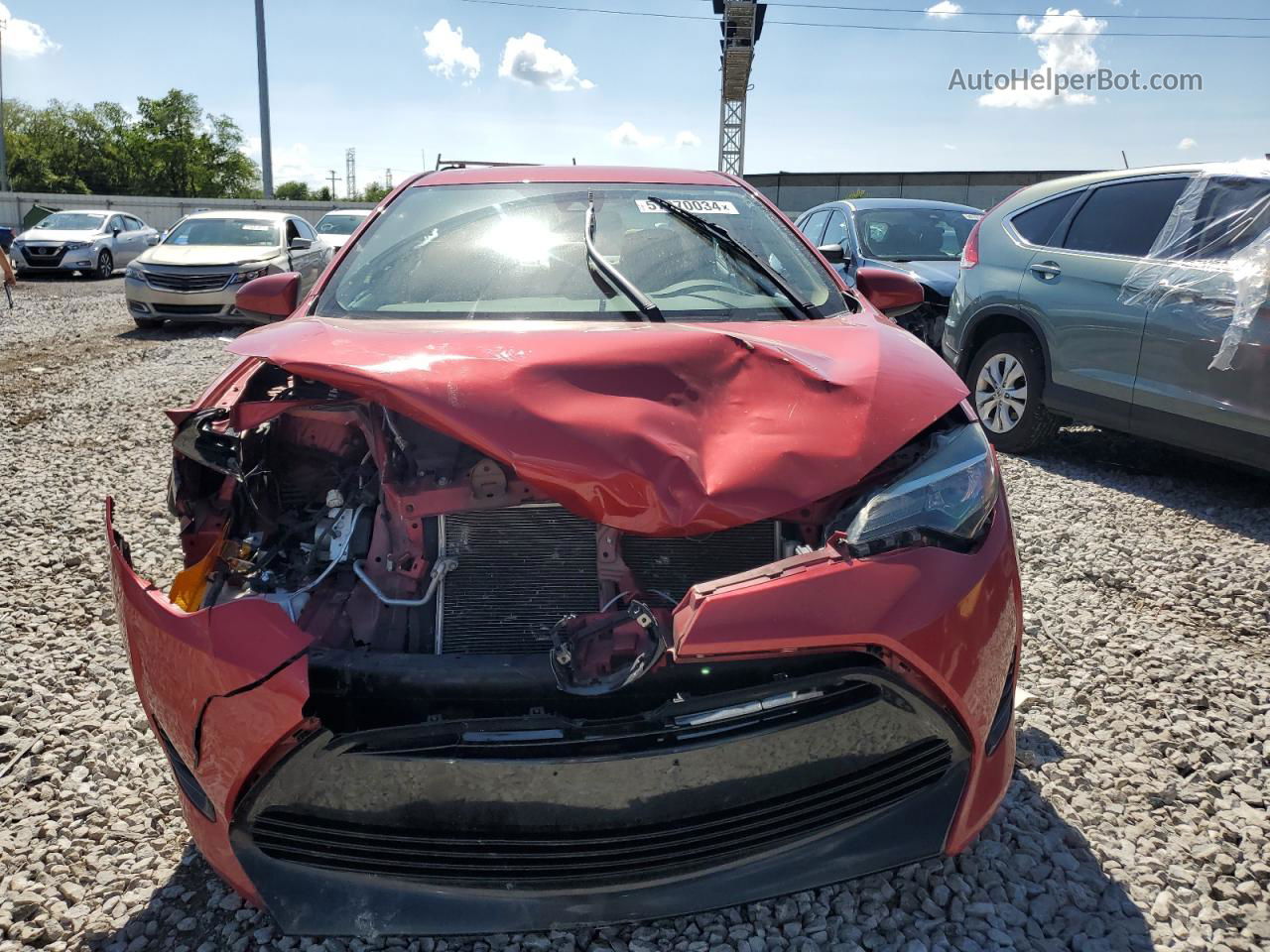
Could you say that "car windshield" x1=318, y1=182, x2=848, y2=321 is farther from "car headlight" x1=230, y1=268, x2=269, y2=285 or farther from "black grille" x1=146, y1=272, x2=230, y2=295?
"black grille" x1=146, y1=272, x2=230, y2=295

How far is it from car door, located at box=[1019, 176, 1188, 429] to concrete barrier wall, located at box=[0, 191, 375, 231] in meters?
27.8

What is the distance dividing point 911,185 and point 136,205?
2702 cm

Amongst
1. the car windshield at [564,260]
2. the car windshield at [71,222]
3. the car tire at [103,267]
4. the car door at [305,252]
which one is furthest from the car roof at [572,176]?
the car windshield at [71,222]

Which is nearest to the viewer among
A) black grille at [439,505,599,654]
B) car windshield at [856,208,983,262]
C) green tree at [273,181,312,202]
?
black grille at [439,505,599,654]

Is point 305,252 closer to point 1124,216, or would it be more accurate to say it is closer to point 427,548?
point 1124,216

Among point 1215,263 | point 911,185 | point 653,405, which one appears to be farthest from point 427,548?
point 911,185

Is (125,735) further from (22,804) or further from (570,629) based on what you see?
(570,629)

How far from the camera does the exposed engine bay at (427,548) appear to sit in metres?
1.96

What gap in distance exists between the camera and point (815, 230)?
9477 millimetres

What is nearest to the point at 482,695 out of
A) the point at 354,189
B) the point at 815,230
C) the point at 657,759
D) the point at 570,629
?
the point at 570,629

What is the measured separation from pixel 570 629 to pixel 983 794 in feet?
2.99

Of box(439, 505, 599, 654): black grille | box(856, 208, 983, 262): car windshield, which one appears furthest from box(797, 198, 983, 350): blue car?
box(439, 505, 599, 654): black grille

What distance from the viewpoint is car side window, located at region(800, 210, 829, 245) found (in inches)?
369

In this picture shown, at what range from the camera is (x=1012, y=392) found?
5.89 m
